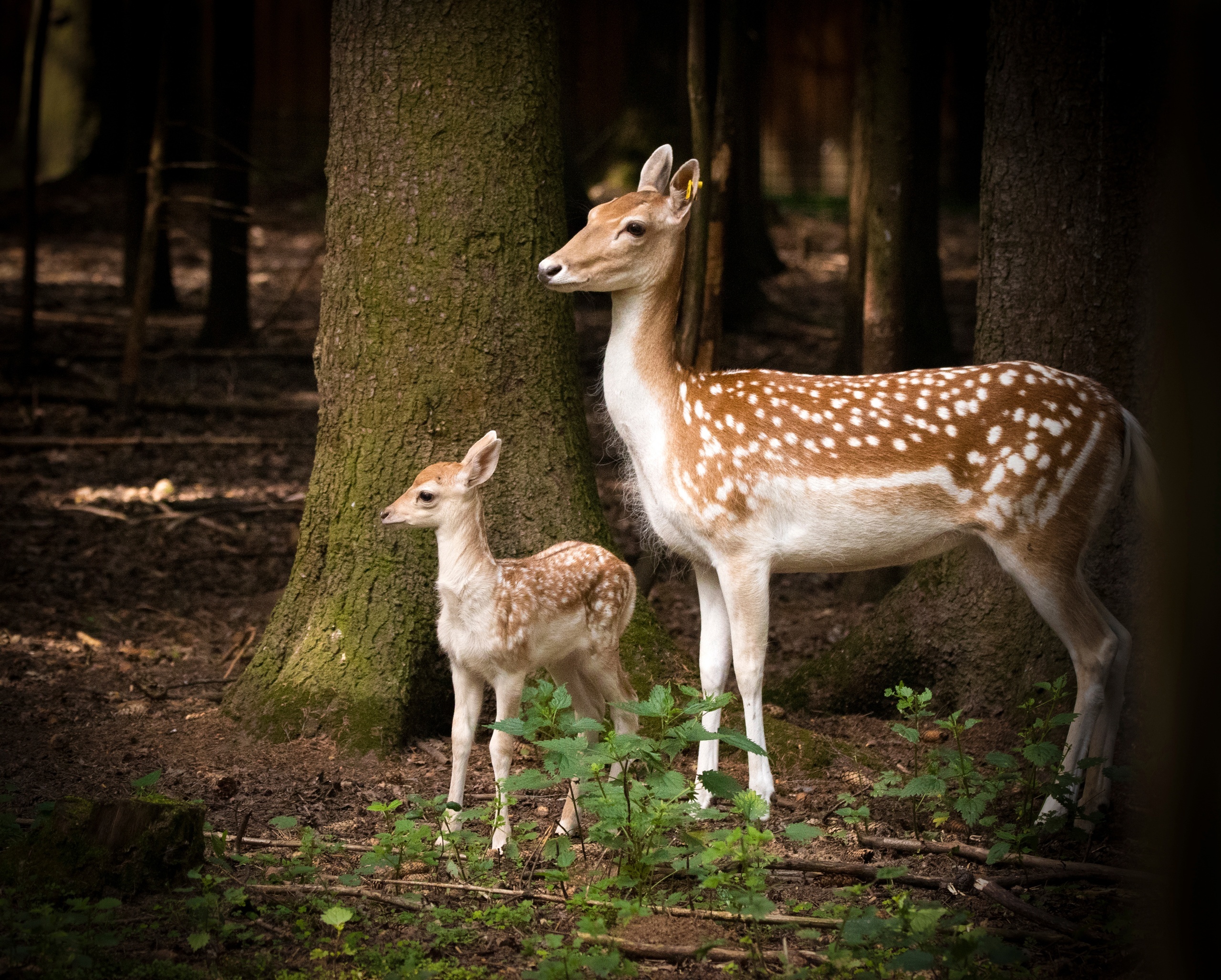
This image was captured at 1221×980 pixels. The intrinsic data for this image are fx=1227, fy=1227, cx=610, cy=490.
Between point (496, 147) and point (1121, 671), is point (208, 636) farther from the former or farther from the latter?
point (1121, 671)

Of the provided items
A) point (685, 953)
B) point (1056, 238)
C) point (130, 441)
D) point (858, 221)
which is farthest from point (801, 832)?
point (130, 441)

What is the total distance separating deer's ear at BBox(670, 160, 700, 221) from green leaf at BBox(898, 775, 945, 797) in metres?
2.33

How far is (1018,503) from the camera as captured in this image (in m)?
4.67

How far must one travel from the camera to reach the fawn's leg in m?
4.77

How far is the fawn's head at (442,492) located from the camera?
4.66m

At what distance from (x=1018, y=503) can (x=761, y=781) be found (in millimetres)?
1453

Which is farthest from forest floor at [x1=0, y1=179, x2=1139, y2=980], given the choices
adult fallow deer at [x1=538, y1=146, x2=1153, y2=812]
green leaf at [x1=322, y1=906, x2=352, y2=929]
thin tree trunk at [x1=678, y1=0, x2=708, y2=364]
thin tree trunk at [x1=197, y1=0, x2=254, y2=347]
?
thin tree trunk at [x1=678, y1=0, x2=708, y2=364]

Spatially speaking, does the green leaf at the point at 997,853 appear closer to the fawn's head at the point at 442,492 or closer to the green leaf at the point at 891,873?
the green leaf at the point at 891,873

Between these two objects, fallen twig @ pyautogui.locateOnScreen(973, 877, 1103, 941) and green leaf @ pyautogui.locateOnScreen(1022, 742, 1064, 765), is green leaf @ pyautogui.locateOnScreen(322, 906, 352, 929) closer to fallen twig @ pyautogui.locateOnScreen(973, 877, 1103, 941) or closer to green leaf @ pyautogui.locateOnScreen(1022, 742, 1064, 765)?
fallen twig @ pyautogui.locateOnScreen(973, 877, 1103, 941)

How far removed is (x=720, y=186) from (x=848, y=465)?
9.71 ft

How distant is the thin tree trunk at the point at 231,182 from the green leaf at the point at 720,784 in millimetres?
10711

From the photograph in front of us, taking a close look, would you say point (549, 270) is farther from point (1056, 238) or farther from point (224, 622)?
point (224, 622)

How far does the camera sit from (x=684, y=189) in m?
4.95

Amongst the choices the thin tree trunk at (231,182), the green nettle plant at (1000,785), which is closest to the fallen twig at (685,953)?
the green nettle plant at (1000,785)
